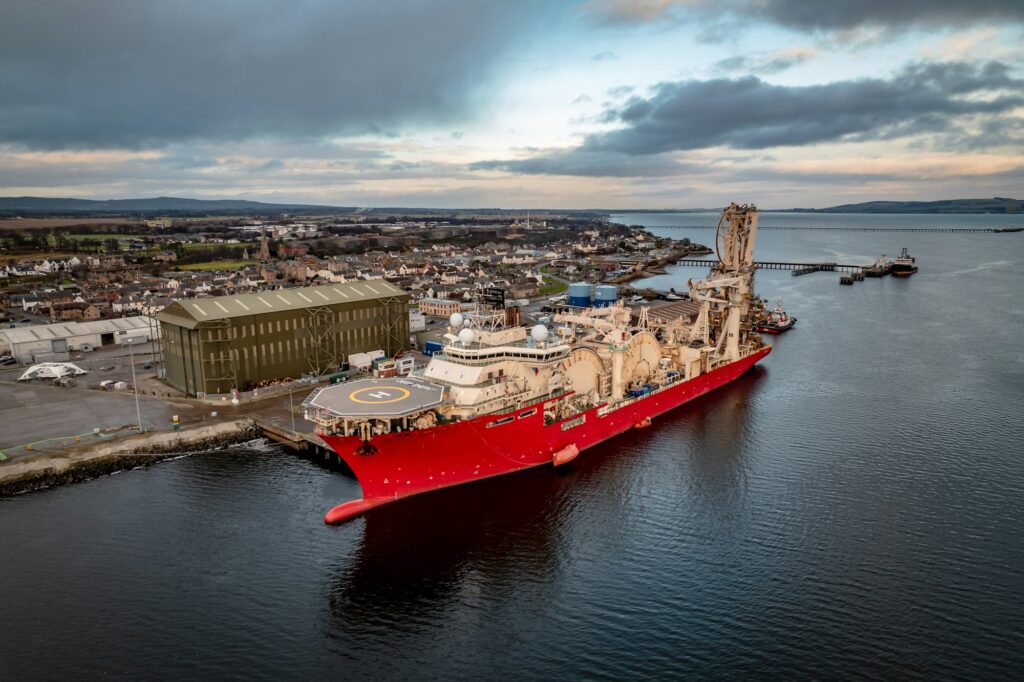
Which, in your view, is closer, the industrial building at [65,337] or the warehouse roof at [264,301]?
the warehouse roof at [264,301]

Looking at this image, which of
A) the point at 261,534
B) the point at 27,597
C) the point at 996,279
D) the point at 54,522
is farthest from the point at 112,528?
the point at 996,279

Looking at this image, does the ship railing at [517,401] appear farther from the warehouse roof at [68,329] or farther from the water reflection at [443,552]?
the warehouse roof at [68,329]

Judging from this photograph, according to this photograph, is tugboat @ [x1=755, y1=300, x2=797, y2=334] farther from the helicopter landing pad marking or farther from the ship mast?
the helicopter landing pad marking

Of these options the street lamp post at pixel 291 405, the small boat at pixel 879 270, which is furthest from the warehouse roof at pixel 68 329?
the small boat at pixel 879 270

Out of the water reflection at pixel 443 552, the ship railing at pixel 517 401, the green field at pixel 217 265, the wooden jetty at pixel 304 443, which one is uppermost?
the green field at pixel 217 265

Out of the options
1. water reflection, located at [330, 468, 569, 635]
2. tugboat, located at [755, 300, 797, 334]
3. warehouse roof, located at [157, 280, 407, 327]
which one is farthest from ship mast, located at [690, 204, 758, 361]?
warehouse roof, located at [157, 280, 407, 327]

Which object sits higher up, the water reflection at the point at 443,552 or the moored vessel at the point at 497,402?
the moored vessel at the point at 497,402

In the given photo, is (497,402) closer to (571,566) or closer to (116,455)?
(571,566)
